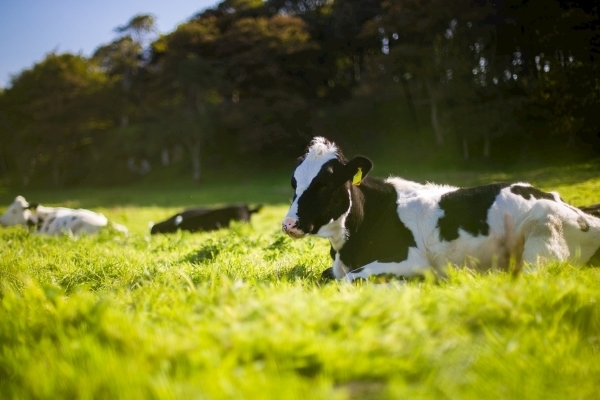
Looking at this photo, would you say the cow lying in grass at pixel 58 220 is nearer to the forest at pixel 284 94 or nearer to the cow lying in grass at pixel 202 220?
the cow lying in grass at pixel 202 220

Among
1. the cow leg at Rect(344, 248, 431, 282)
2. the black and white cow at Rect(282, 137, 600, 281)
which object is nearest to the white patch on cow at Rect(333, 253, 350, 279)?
the black and white cow at Rect(282, 137, 600, 281)

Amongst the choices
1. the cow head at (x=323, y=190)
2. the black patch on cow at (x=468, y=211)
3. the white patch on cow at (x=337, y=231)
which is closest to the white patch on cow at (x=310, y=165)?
the cow head at (x=323, y=190)

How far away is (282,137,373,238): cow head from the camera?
452cm

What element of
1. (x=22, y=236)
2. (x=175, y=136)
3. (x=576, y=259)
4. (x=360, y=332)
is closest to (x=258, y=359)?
(x=360, y=332)

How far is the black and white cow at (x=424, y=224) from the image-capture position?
14.4ft

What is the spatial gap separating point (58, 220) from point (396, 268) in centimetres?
1070

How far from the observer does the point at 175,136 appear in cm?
3784

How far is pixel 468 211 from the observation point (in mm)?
4520

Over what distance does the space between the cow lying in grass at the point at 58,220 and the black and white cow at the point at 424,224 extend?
7.63m

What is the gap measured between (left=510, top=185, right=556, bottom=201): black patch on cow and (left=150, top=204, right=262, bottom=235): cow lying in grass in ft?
27.9

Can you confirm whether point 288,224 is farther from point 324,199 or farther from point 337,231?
point 337,231

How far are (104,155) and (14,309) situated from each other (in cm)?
4645

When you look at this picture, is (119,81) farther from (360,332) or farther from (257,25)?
(360,332)

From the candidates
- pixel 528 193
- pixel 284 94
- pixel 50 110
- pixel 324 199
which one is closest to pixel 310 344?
pixel 324 199
